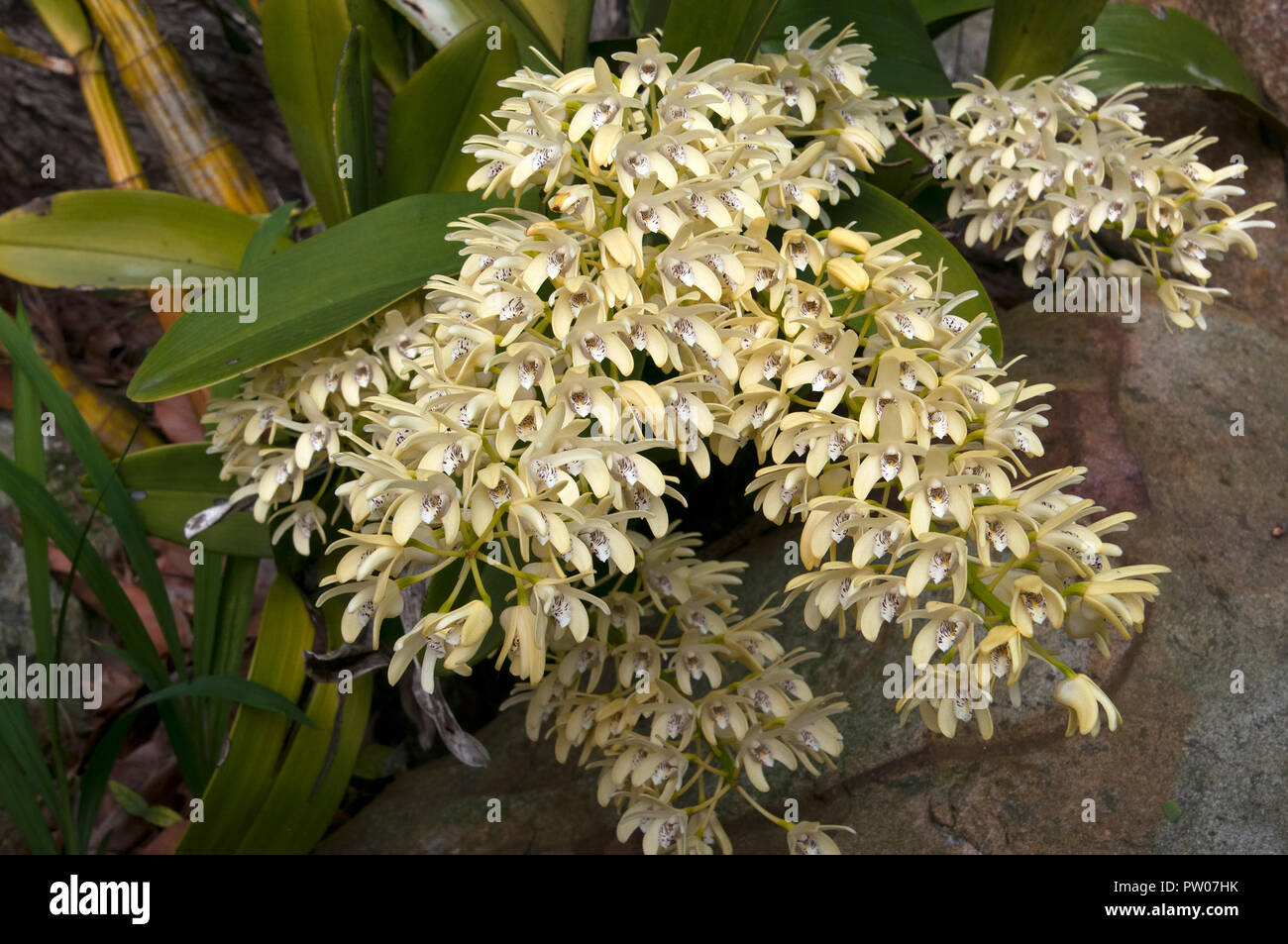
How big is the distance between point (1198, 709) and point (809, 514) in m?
0.98

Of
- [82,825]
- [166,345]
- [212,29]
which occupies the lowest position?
[82,825]

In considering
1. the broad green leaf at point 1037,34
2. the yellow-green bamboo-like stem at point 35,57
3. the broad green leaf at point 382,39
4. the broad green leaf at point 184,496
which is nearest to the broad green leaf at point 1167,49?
the broad green leaf at point 1037,34

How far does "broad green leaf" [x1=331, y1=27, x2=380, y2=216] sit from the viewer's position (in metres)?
1.65

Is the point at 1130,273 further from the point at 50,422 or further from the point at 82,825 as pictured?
the point at 50,422

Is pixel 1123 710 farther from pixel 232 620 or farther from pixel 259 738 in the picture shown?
pixel 232 620

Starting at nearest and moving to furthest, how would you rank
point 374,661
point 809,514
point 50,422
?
1. point 809,514
2. point 374,661
3. point 50,422

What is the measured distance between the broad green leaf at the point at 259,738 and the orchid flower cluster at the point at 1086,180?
4.95 ft

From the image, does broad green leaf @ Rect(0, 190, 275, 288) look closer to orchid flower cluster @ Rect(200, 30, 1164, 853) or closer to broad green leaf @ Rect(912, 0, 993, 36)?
orchid flower cluster @ Rect(200, 30, 1164, 853)

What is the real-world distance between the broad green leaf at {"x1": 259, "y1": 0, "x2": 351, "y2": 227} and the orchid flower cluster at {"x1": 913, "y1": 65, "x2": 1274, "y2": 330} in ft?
3.74
